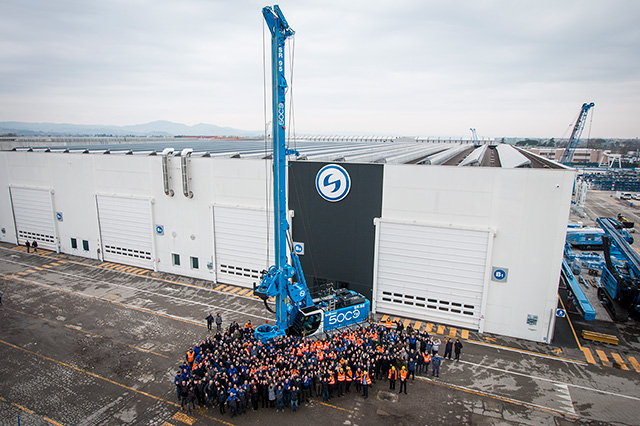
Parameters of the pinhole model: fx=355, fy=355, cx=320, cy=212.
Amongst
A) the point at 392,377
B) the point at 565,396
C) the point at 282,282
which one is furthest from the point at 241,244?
the point at 565,396

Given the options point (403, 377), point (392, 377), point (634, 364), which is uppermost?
point (403, 377)

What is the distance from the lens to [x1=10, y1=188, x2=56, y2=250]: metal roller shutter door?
34031mm

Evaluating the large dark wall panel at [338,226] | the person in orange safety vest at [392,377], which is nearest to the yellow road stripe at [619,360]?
the person in orange safety vest at [392,377]

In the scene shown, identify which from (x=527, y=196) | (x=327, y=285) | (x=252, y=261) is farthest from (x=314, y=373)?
(x=527, y=196)

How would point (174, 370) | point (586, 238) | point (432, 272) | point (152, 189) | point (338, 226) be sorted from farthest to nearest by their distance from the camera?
point (586, 238), point (152, 189), point (338, 226), point (432, 272), point (174, 370)

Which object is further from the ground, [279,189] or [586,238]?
[279,189]

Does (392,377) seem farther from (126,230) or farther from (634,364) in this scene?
(126,230)

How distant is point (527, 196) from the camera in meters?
19.4

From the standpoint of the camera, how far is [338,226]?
23312 millimetres

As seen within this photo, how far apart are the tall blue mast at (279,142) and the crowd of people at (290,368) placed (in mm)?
2601

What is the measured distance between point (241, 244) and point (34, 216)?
78.3ft

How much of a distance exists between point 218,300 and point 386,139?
66.6 m

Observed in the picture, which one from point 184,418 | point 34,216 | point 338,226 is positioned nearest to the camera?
point 184,418

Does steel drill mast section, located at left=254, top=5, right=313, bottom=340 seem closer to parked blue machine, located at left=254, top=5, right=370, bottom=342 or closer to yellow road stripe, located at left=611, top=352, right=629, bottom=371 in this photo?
parked blue machine, located at left=254, top=5, right=370, bottom=342
